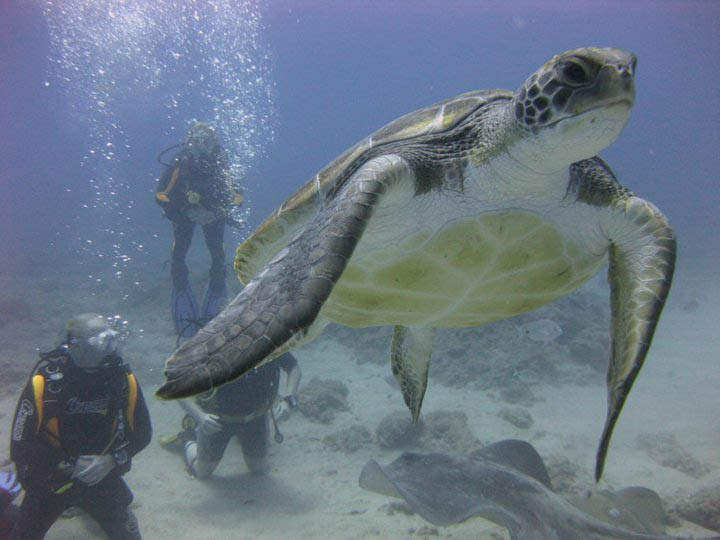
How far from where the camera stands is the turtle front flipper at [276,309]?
0.98 m

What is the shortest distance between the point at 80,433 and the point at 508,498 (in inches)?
145

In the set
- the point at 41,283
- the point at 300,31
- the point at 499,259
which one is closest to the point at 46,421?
the point at 499,259

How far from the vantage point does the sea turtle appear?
1126 mm

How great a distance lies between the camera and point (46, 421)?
10.8 ft

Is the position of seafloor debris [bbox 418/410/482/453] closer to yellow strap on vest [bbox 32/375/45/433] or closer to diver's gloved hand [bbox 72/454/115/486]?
diver's gloved hand [bbox 72/454/115/486]

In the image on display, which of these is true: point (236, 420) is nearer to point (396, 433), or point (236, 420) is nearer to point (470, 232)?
point (396, 433)

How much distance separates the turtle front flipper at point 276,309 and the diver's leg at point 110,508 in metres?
3.43

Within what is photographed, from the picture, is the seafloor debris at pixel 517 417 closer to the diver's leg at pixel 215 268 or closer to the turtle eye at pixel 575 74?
the turtle eye at pixel 575 74

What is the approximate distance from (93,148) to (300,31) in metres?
57.4

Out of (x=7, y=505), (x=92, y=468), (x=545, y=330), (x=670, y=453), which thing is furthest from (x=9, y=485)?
(x=670, y=453)

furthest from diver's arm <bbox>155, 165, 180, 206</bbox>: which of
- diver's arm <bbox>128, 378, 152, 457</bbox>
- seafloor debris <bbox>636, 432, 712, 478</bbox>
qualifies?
seafloor debris <bbox>636, 432, 712, 478</bbox>

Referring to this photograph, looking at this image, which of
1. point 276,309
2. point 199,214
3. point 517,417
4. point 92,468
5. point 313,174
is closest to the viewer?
point 276,309

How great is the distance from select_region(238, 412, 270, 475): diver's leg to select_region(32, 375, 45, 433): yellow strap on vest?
7.31ft

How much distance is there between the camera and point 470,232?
1.95 m
